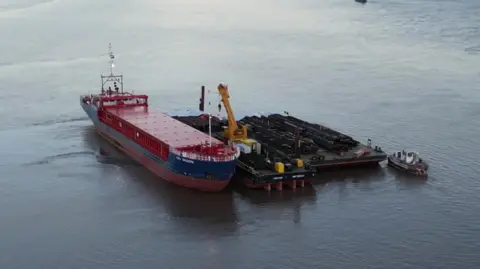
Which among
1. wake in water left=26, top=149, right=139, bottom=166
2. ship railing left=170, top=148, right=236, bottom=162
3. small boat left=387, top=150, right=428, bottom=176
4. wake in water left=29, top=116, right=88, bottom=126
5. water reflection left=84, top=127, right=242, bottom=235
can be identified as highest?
ship railing left=170, top=148, right=236, bottom=162

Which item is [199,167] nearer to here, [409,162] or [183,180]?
[183,180]

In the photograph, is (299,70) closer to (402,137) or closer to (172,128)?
(402,137)

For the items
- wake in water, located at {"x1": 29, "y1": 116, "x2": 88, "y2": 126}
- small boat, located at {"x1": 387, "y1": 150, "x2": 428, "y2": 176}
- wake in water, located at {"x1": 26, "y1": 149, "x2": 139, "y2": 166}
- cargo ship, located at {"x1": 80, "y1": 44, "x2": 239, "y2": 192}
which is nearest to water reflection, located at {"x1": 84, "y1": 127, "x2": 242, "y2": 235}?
wake in water, located at {"x1": 26, "y1": 149, "x2": 139, "y2": 166}

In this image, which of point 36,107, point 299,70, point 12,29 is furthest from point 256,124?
point 12,29

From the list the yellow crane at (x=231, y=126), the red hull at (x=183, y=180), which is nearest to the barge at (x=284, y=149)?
the yellow crane at (x=231, y=126)

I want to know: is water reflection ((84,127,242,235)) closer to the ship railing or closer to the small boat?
the ship railing

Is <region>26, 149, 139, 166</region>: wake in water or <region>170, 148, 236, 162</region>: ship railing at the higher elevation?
<region>170, 148, 236, 162</region>: ship railing
